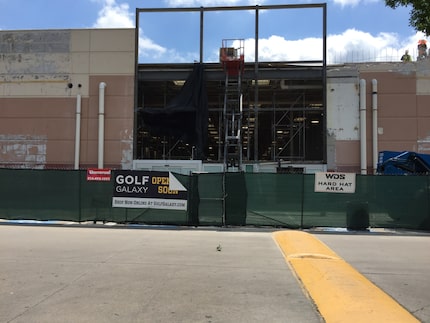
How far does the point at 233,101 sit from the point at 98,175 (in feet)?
30.6

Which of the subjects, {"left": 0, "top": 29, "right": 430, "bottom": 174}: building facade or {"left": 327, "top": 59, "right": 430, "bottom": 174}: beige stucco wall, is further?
{"left": 0, "top": 29, "right": 430, "bottom": 174}: building facade

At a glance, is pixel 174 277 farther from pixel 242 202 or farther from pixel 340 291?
pixel 242 202

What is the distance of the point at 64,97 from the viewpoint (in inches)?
955

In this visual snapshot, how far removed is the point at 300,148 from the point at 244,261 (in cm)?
1642

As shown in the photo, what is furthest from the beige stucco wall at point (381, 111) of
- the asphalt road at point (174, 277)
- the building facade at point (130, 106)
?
the asphalt road at point (174, 277)

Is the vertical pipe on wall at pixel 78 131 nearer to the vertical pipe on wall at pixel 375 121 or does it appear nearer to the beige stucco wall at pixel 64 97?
the beige stucco wall at pixel 64 97

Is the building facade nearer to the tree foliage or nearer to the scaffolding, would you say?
the scaffolding

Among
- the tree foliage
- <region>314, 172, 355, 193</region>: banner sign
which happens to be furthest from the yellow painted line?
<region>314, 172, 355, 193</region>: banner sign

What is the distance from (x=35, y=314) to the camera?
5.66 metres

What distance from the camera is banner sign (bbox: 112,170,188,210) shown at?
15.4 m

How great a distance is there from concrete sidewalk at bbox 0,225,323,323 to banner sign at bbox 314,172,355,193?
3752 millimetres

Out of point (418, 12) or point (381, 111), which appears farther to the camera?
point (381, 111)

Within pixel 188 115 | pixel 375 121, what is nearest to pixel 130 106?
pixel 188 115

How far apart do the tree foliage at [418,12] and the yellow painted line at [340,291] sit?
159 inches
